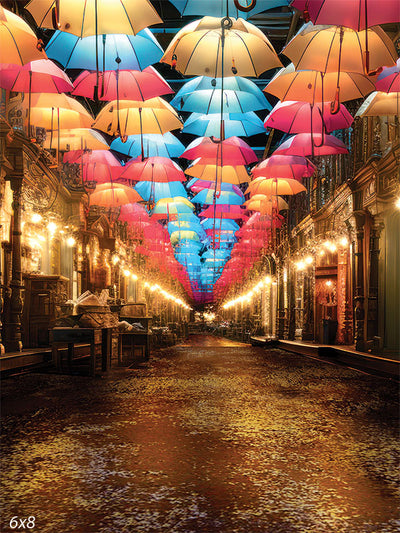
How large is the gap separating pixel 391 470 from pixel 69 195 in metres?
15.7

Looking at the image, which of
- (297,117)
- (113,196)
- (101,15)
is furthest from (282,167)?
(101,15)

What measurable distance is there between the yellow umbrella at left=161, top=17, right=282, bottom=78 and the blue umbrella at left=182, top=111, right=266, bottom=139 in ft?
9.61

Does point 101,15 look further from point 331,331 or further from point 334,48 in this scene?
point 331,331

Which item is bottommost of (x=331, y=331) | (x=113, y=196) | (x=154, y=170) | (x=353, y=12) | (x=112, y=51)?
(x=331, y=331)

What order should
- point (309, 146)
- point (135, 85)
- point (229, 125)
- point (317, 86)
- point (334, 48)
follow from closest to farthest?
1. point (334, 48)
2. point (135, 85)
3. point (317, 86)
4. point (309, 146)
5. point (229, 125)

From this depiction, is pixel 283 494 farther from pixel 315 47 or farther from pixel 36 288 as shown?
Result: pixel 36 288

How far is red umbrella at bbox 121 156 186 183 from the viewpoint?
12688 mm

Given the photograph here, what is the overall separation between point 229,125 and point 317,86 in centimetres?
333

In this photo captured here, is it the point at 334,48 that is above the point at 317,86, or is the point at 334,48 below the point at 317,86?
above

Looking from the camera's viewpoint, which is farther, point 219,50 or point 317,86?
point 317,86

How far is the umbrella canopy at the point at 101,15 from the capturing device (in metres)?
6.49

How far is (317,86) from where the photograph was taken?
848cm

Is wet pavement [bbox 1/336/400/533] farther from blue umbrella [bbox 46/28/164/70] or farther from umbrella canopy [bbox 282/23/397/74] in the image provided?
blue umbrella [bbox 46/28/164/70]

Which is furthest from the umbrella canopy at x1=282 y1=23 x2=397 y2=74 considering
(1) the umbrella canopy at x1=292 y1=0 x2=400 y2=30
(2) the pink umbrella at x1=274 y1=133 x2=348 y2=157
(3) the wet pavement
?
(3) the wet pavement
